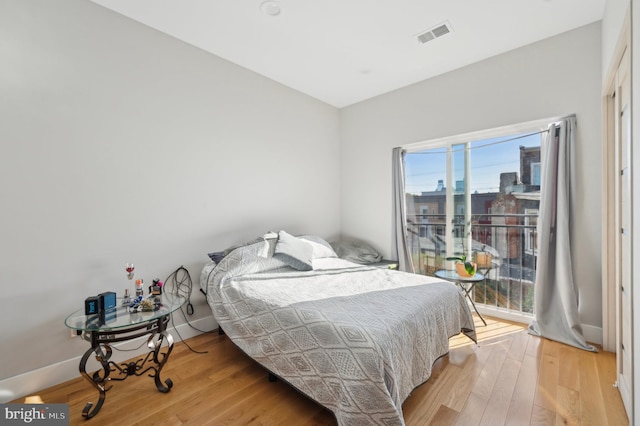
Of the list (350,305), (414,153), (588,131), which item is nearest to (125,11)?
(350,305)

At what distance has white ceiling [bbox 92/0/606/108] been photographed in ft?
7.30

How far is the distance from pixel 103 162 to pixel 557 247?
4017mm

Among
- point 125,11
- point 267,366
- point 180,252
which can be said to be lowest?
point 267,366

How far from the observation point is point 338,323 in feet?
5.18

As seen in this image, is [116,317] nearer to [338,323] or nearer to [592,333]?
[338,323]

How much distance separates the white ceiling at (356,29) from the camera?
2.22 meters

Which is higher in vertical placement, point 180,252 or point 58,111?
point 58,111

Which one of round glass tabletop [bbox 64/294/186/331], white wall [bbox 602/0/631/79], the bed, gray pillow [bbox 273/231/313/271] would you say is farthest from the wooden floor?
white wall [bbox 602/0/631/79]

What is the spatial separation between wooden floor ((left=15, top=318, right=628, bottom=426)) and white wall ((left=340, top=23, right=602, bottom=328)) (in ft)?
2.77

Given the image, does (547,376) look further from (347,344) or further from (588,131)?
(588,131)

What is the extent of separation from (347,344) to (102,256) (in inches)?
81.3

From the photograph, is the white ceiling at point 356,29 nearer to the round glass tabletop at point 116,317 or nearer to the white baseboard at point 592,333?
the round glass tabletop at point 116,317

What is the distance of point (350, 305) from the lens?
1854 millimetres

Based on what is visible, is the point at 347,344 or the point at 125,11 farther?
the point at 125,11
